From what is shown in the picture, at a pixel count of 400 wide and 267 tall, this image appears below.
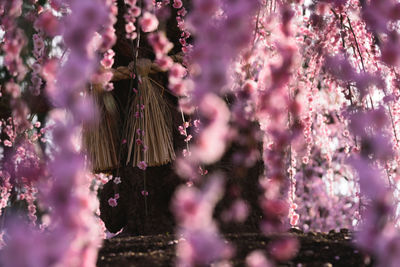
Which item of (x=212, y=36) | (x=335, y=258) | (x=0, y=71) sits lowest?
(x=335, y=258)

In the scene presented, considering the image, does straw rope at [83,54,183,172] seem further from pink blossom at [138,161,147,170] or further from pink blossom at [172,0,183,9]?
pink blossom at [172,0,183,9]

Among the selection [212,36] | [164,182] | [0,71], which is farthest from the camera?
[0,71]

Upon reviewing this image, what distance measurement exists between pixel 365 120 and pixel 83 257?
906 mm

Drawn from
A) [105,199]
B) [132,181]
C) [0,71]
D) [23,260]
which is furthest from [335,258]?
[0,71]

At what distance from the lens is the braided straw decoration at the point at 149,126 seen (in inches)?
93.7

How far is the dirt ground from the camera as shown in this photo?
1.56m

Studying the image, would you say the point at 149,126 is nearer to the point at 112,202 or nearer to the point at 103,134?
the point at 103,134

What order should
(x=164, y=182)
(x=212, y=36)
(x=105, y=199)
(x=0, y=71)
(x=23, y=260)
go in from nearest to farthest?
(x=23, y=260) → (x=212, y=36) → (x=164, y=182) → (x=105, y=199) → (x=0, y=71)

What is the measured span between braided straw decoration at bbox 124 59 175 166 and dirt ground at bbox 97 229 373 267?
53cm

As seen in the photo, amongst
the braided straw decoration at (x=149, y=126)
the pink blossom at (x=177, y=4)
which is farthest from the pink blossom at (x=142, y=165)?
the pink blossom at (x=177, y=4)

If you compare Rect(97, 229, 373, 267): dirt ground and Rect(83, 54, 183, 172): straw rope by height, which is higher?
Rect(83, 54, 183, 172): straw rope

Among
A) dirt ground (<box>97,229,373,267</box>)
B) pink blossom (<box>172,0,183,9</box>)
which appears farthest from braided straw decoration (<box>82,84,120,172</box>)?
dirt ground (<box>97,229,373,267</box>)

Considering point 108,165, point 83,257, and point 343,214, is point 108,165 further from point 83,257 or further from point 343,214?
point 343,214

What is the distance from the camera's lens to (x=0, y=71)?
16.3ft
